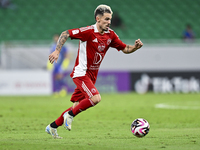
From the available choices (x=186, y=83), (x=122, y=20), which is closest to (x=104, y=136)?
(x=186, y=83)

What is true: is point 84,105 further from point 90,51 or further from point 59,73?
point 59,73

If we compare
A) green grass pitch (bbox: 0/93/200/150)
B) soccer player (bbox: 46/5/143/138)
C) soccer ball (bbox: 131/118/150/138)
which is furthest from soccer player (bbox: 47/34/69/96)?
soccer ball (bbox: 131/118/150/138)

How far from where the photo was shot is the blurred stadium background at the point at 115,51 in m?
17.5

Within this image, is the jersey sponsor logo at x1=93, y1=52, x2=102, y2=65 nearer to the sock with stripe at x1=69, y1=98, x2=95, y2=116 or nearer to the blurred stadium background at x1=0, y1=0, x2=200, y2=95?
the sock with stripe at x1=69, y1=98, x2=95, y2=116

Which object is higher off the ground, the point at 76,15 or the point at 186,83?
the point at 76,15

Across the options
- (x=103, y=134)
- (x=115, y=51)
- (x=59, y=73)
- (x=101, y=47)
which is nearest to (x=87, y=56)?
(x=101, y=47)

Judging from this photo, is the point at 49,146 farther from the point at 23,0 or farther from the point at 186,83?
the point at 23,0

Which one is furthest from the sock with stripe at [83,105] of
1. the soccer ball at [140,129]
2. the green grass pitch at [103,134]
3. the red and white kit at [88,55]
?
the soccer ball at [140,129]

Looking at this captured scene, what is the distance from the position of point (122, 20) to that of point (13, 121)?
14422mm

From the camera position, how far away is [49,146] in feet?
16.7

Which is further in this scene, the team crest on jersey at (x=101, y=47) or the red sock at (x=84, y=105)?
the team crest on jersey at (x=101, y=47)

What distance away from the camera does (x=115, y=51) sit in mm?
19109

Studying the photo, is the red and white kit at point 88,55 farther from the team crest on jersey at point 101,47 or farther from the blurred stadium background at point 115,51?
the blurred stadium background at point 115,51

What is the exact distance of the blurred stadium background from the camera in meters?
17.5
